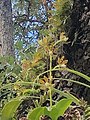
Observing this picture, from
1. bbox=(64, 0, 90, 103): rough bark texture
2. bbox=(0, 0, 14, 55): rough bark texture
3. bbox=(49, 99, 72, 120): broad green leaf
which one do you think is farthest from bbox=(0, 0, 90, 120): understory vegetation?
bbox=(0, 0, 14, 55): rough bark texture

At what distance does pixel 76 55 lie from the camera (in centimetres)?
76

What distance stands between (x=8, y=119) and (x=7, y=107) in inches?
1.2

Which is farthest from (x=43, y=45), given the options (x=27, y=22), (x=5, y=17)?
(x=27, y=22)

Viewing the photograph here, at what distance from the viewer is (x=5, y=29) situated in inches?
104

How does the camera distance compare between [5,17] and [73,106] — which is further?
[5,17]

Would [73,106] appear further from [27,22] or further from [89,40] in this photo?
[27,22]

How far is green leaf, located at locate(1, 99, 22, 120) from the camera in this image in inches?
19.8

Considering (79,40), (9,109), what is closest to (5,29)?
(79,40)

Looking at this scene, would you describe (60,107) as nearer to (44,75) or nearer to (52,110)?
(52,110)

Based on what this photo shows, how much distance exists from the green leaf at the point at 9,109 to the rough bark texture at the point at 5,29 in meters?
1.93

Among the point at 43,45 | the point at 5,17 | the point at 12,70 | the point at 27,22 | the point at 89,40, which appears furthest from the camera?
the point at 27,22

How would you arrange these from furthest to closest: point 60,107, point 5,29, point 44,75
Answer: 1. point 5,29
2. point 44,75
3. point 60,107

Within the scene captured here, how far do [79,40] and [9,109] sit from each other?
317 millimetres

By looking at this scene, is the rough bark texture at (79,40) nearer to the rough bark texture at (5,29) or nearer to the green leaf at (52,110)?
the green leaf at (52,110)
